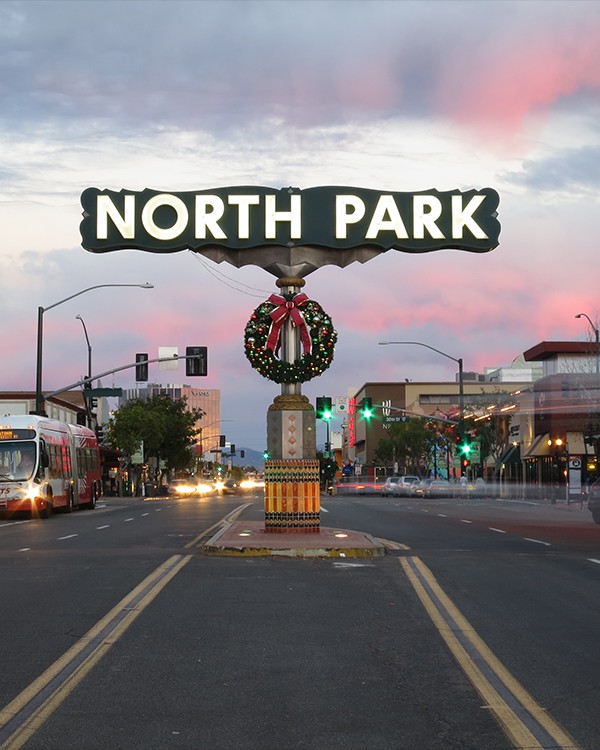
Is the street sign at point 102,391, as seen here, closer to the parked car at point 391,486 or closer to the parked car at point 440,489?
the parked car at point 440,489

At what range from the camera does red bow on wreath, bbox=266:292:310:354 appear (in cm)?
2448

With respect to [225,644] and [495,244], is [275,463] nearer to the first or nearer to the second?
[495,244]

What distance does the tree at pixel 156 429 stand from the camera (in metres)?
93.9

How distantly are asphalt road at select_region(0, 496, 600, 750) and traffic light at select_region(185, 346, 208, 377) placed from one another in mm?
28248

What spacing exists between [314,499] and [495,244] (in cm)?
790

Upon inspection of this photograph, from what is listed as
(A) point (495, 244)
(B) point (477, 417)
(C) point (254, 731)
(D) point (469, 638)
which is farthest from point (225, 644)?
(B) point (477, 417)

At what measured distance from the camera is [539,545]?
74.7 feet

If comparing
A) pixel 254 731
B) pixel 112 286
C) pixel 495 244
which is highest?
pixel 112 286

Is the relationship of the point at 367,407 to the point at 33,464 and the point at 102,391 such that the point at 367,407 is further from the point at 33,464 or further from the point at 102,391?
the point at 33,464

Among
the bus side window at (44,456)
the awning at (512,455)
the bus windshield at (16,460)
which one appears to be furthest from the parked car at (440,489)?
the bus windshield at (16,460)

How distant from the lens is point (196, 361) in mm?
47344

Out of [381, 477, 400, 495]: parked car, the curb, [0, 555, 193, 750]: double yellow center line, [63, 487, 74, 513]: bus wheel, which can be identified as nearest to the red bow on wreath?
the curb

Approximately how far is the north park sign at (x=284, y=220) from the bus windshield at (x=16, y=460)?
13440 mm

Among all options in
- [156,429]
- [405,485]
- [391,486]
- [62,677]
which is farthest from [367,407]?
[62,677]
